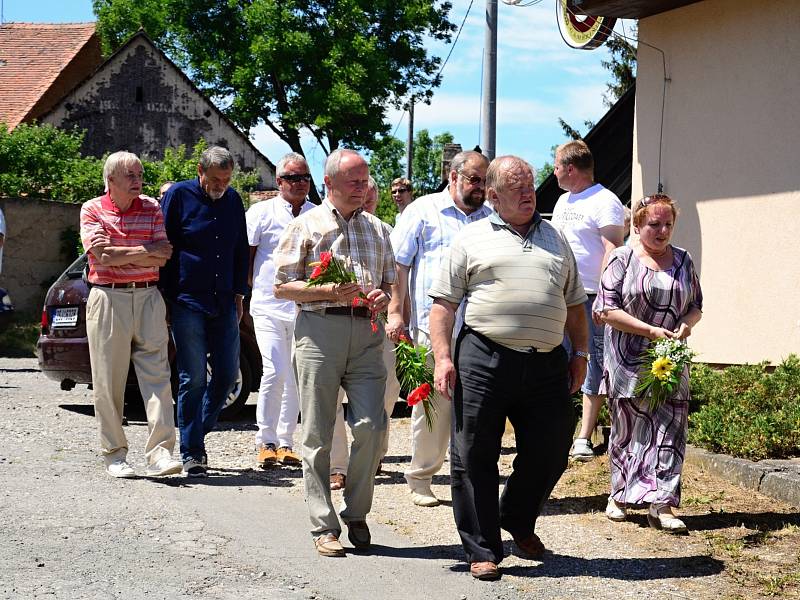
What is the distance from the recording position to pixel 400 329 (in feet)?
21.9

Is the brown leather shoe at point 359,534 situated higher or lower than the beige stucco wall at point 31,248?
lower

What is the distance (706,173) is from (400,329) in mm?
6563

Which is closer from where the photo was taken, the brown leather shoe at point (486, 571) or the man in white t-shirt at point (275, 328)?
the brown leather shoe at point (486, 571)

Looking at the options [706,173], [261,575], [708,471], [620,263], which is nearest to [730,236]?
[706,173]

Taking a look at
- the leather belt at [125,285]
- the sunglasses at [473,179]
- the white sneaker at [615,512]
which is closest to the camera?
the white sneaker at [615,512]

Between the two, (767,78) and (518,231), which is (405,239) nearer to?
(518,231)

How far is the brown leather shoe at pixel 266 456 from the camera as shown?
8.89 m

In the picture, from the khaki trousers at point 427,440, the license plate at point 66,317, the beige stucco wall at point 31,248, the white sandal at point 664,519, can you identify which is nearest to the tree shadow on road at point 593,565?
the white sandal at point 664,519

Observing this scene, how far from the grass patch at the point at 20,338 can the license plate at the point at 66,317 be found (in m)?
7.05

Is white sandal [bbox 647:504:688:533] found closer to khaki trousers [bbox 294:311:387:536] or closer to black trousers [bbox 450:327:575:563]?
black trousers [bbox 450:327:575:563]

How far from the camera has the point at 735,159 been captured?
11875 mm

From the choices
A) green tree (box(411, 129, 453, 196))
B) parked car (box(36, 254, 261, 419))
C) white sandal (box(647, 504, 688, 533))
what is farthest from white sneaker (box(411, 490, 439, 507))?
green tree (box(411, 129, 453, 196))

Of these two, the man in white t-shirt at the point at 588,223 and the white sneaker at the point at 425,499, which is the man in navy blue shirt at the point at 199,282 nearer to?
the white sneaker at the point at 425,499

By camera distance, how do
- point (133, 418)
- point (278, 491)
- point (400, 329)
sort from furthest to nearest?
1. point (133, 418)
2. point (278, 491)
3. point (400, 329)
